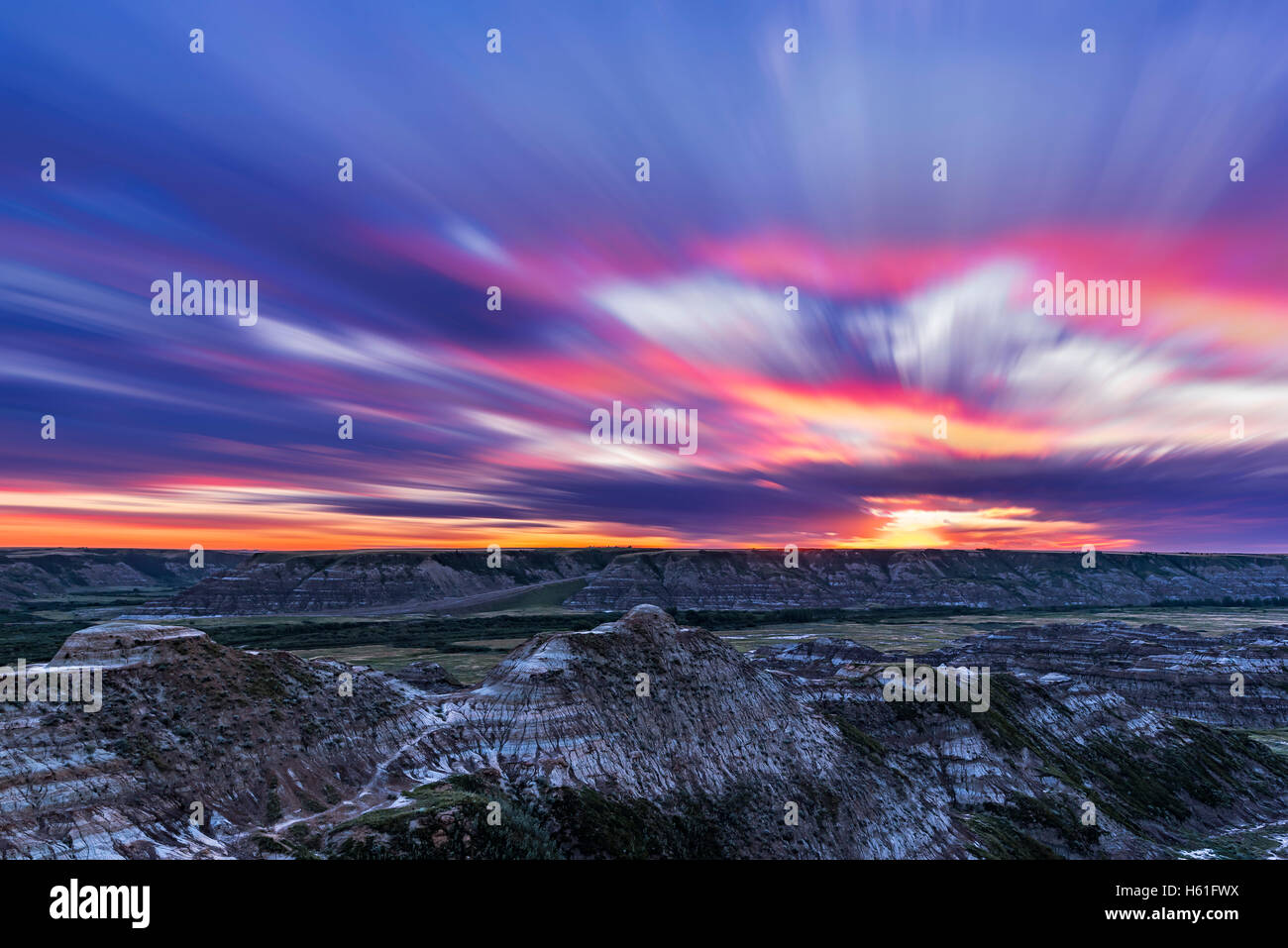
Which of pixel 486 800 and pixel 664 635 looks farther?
pixel 664 635

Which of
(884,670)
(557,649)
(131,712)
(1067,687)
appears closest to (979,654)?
(1067,687)

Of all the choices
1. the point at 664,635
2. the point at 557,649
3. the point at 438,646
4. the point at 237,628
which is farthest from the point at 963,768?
the point at 237,628

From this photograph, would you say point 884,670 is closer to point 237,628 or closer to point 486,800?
point 486,800

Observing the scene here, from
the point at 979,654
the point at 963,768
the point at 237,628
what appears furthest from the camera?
the point at 237,628

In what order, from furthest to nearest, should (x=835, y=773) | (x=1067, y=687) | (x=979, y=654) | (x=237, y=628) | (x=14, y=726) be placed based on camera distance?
1. (x=237, y=628)
2. (x=979, y=654)
3. (x=1067, y=687)
4. (x=835, y=773)
5. (x=14, y=726)

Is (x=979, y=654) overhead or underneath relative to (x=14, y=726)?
underneath
